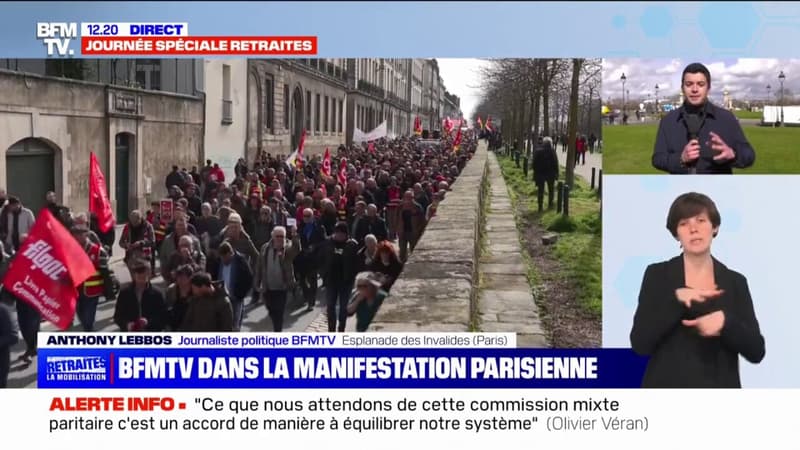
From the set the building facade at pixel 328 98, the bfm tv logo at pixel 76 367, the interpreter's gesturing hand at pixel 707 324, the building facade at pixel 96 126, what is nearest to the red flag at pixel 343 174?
the building facade at pixel 328 98

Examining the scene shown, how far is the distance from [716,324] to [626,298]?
0.52 meters

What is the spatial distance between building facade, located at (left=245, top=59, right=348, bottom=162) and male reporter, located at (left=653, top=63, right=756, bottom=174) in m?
1.95

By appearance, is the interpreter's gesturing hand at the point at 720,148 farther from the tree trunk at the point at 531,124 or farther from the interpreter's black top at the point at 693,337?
the tree trunk at the point at 531,124

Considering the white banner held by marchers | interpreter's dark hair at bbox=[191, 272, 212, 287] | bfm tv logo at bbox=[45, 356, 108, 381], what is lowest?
bfm tv logo at bbox=[45, 356, 108, 381]

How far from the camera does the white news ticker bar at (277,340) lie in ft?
17.0

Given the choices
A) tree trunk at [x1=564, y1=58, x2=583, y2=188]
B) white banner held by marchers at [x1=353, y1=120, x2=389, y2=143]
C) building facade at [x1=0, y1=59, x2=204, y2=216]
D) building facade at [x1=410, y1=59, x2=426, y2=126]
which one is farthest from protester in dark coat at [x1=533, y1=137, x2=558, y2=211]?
building facade at [x1=0, y1=59, x2=204, y2=216]

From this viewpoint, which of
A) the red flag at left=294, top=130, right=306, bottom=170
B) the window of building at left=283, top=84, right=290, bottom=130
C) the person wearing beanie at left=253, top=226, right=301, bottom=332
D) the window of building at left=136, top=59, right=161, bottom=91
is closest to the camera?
the window of building at left=136, top=59, right=161, bottom=91

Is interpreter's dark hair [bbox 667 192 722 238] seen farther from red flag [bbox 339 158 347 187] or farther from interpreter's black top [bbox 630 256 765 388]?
red flag [bbox 339 158 347 187]

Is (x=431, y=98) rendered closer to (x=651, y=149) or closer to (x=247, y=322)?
(x=651, y=149)

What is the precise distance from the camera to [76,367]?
17.5 feet

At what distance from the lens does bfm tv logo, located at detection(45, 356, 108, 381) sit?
5.33 m
